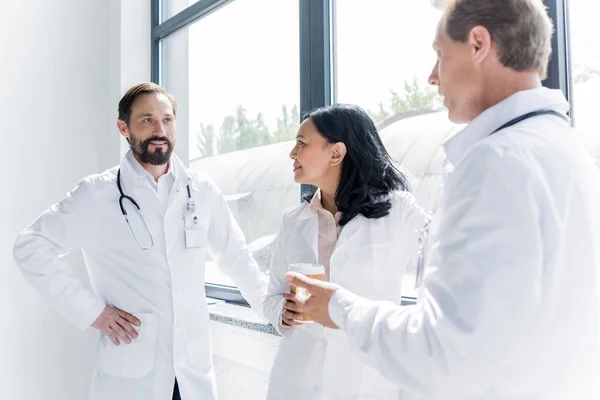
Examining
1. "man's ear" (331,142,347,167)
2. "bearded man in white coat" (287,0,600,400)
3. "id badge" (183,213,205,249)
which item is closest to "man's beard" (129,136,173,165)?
"id badge" (183,213,205,249)

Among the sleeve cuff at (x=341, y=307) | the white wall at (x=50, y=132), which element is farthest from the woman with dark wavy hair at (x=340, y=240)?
the white wall at (x=50, y=132)

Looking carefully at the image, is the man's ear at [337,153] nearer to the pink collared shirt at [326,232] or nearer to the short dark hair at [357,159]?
the short dark hair at [357,159]

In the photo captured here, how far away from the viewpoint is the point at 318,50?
2.03 m

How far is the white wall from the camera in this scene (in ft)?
9.02

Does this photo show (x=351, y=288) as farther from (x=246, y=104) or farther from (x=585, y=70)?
(x=246, y=104)

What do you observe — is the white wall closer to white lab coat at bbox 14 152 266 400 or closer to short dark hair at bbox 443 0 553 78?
white lab coat at bbox 14 152 266 400

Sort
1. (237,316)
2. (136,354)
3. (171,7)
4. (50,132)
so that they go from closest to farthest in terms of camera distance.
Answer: (136,354)
(237,316)
(50,132)
(171,7)

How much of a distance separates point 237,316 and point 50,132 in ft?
5.59

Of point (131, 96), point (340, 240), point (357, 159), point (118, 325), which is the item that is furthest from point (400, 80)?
point (118, 325)

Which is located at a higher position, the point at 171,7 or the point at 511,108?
the point at 171,7

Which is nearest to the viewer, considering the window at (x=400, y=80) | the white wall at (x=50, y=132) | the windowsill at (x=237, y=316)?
the window at (x=400, y=80)

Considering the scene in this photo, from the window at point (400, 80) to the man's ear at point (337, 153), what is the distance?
376 mm

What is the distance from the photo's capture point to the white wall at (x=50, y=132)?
2748mm

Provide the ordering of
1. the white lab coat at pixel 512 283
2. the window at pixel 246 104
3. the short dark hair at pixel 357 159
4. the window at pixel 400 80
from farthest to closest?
1. the window at pixel 246 104
2. the window at pixel 400 80
3. the short dark hair at pixel 357 159
4. the white lab coat at pixel 512 283
